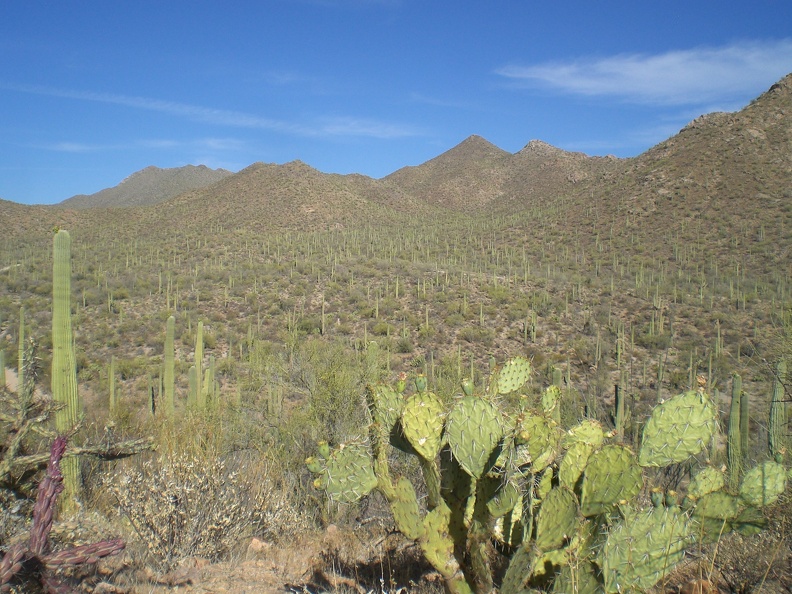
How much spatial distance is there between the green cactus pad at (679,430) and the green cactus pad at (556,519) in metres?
0.62

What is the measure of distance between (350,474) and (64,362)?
15.8ft

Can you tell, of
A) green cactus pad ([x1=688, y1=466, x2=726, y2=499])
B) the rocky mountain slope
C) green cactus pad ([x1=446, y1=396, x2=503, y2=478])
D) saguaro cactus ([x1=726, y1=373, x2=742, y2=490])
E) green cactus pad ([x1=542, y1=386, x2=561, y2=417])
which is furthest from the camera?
the rocky mountain slope

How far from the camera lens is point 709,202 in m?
33.9

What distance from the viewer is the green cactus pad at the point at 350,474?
10.3ft

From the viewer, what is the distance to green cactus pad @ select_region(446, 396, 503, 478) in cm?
280

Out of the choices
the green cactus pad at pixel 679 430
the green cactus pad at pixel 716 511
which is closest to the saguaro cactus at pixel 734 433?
the green cactus pad at pixel 716 511

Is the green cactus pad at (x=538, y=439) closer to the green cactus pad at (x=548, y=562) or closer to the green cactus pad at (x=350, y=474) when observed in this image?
the green cactus pad at (x=548, y=562)

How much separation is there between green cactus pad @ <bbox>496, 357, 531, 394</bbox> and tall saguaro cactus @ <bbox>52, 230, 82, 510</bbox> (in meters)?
4.27

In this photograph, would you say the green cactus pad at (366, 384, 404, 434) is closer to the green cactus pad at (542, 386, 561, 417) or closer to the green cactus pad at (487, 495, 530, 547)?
the green cactus pad at (487, 495, 530, 547)

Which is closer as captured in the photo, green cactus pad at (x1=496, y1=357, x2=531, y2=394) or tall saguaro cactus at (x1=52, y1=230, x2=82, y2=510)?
green cactus pad at (x1=496, y1=357, x2=531, y2=394)

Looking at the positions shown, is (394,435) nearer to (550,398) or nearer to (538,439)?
(538,439)

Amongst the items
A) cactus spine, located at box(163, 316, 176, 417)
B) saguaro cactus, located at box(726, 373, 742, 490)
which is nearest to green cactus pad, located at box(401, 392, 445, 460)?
saguaro cactus, located at box(726, 373, 742, 490)

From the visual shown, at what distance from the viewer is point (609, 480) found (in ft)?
9.32

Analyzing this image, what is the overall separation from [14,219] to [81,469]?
154 ft
